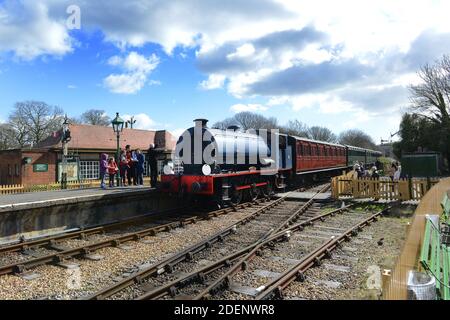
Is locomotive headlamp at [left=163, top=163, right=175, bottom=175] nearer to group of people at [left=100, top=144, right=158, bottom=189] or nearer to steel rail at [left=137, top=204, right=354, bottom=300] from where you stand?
group of people at [left=100, top=144, right=158, bottom=189]

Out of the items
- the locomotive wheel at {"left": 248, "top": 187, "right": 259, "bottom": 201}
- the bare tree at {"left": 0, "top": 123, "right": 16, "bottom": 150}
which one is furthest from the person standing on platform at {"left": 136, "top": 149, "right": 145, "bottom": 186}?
the bare tree at {"left": 0, "top": 123, "right": 16, "bottom": 150}

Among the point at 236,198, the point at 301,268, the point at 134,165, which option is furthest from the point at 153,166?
the point at 301,268

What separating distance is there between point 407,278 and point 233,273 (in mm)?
2964

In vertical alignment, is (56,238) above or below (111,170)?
below

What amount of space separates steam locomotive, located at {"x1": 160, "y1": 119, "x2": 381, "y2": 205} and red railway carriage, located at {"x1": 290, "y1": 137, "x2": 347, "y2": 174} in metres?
0.06

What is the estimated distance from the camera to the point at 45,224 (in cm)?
1012

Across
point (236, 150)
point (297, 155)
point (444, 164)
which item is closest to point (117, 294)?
point (236, 150)

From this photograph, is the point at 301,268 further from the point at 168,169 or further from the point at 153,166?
the point at 153,166

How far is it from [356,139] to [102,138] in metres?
84.0

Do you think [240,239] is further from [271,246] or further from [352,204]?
[352,204]

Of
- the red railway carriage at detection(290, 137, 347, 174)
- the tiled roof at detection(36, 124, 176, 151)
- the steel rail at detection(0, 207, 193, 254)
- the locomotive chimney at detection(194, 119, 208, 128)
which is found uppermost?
the tiled roof at detection(36, 124, 176, 151)

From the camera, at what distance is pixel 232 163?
14000 millimetres

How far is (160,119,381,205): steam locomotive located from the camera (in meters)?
12.6

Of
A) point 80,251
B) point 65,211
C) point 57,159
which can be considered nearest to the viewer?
point 80,251
